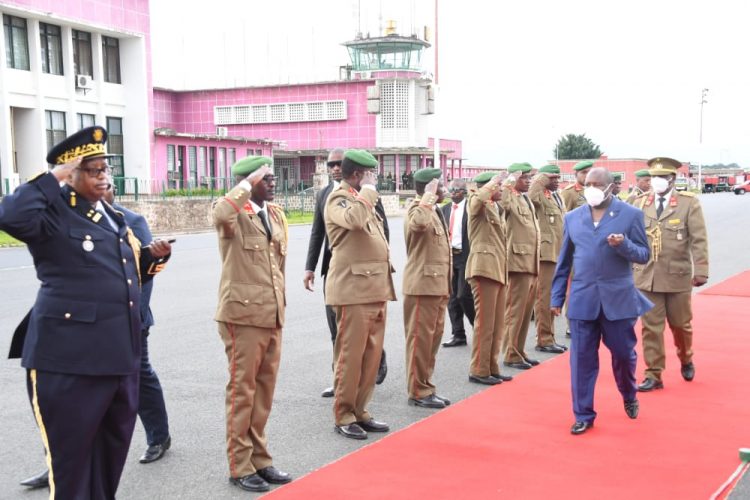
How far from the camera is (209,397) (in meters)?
6.83

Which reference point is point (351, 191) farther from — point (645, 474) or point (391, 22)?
point (391, 22)

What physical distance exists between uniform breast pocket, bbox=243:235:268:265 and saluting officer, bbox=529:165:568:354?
4.77m

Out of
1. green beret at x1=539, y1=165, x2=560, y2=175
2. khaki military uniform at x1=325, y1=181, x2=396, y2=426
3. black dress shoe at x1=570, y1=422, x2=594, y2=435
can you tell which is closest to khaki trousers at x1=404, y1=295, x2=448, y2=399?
khaki military uniform at x1=325, y1=181, x2=396, y2=426

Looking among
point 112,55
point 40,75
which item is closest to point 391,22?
point 112,55

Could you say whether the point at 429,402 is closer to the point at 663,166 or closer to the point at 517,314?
the point at 517,314

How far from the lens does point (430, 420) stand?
20.1ft

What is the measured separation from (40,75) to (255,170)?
2996 cm

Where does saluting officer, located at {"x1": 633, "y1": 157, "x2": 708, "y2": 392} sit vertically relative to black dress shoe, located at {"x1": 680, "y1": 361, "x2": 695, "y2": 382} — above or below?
above

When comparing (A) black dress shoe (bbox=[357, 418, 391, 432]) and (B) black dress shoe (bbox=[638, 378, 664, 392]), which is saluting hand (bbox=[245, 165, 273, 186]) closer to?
(A) black dress shoe (bbox=[357, 418, 391, 432])

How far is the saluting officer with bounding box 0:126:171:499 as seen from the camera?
11.7ft

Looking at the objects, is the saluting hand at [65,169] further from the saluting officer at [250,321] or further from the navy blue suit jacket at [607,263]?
the navy blue suit jacket at [607,263]

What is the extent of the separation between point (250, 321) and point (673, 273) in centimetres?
427

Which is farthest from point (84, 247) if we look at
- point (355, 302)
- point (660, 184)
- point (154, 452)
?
point (660, 184)

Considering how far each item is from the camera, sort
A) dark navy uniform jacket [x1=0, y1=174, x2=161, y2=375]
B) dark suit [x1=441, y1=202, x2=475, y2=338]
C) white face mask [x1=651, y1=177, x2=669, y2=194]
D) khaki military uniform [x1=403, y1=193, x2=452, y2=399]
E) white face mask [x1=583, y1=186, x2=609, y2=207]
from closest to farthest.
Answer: dark navy uniform jacket [x1=0, y1=174, x2=161, y2=375] → white face mask [x1=583, y1=186, x2=609, y2=207] → khaki military uniform [x1=403, y1=193, x2=452, y2=399] → white face mask [x1=651, y1=177, x2=669, y2=194] → dark suit [x1=441, y1=202, x2=475, y2=338]
